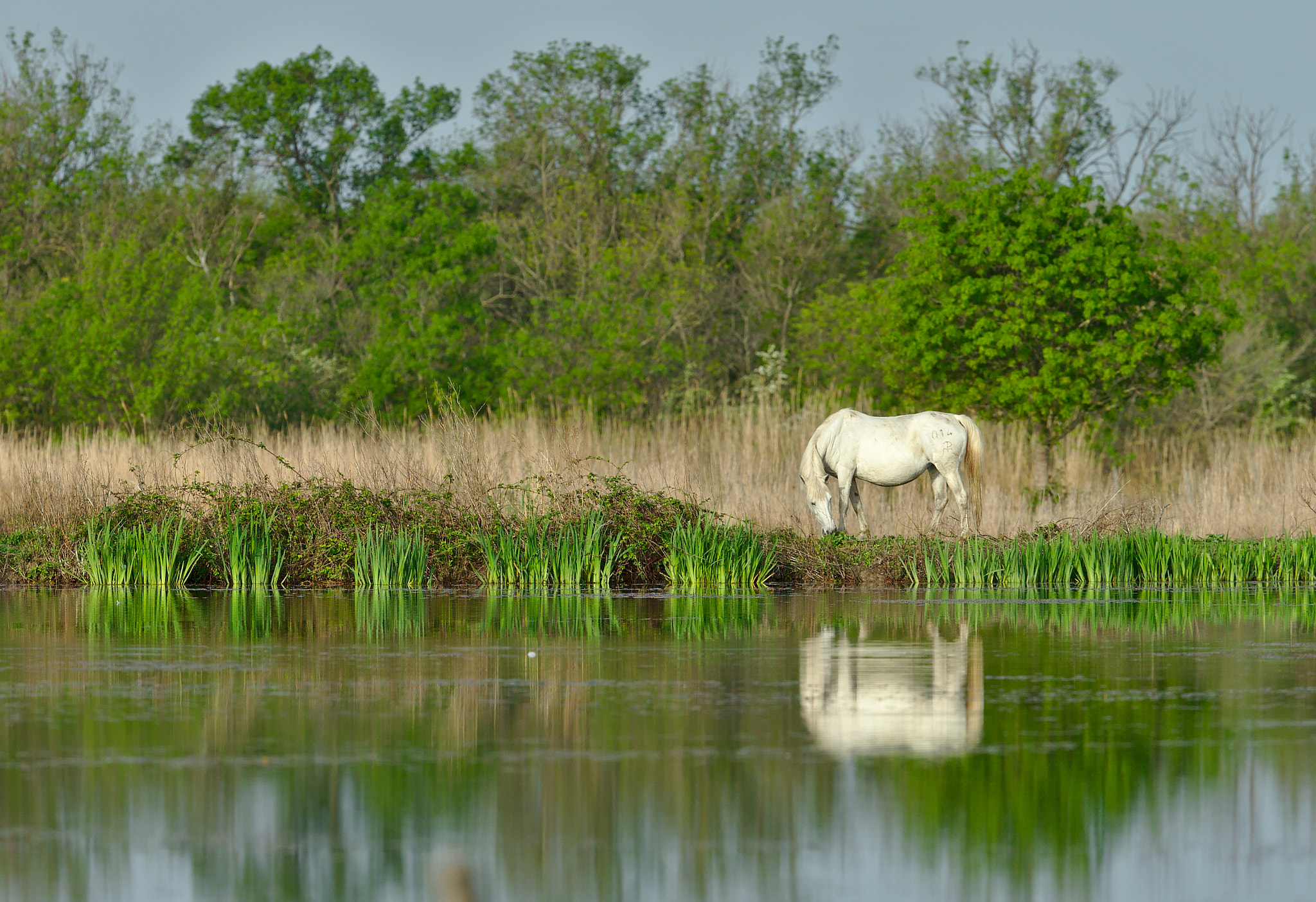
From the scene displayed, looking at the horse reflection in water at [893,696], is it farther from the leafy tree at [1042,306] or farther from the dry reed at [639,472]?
the leafy tree at [1042,306]

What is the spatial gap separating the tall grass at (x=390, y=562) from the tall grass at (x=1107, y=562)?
468 centimetres

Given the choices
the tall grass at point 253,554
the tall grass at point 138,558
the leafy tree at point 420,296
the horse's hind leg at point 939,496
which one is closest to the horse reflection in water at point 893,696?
the horse's hind leg at point 939,496

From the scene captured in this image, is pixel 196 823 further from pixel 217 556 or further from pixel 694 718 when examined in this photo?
pixel 217 556

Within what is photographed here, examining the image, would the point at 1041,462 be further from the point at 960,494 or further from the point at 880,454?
the point at 880,454

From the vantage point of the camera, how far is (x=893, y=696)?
26.2 feet

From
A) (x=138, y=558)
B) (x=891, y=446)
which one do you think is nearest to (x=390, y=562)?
(x=138, y=558)

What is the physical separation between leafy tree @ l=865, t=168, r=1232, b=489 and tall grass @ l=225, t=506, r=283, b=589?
1149cm

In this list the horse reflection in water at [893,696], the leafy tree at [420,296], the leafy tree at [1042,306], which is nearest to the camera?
the horse reflection in water at [893,696]

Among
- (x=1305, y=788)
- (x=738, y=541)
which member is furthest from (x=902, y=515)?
(x=1305, y=788)

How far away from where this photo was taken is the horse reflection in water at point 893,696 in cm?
679

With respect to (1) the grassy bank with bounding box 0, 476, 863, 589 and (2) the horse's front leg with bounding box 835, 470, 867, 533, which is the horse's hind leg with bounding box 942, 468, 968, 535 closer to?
(2) the horse's front leg with bounding box 835, 470, 867, 533

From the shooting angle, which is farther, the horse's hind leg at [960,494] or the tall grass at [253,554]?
the horse's hind leg at [960,494]

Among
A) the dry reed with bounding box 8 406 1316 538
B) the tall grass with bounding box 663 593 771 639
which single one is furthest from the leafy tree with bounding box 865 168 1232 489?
the tall grass with bounding box 663 593 771 639

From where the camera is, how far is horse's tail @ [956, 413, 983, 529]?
640 inches
